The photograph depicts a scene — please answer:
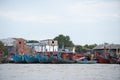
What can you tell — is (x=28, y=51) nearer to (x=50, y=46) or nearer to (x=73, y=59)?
(x=50, y=46)

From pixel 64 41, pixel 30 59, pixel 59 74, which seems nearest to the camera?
pixel 59 74

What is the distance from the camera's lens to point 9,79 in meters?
34.3

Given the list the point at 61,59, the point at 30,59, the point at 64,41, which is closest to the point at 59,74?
the point at 61,59

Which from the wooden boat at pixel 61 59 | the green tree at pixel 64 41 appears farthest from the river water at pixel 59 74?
the green tree at pixel 64 41

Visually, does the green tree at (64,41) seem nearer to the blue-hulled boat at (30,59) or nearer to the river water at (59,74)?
the blue-hulled boat at (30,59)

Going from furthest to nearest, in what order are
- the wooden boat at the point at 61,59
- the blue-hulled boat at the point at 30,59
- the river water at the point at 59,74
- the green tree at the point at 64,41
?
the green tree at the point at 64,41 → the blue-hulled boat at the point at 30,59 → the wooden boat at the point at 61,59 → the river water at the point at 59,74

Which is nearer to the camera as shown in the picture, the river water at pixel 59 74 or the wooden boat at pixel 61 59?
the river water at pixel 59 74

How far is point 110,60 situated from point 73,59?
26.1ft

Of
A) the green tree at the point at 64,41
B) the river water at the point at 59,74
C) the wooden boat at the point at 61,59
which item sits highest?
the green tree at the point at 64,41

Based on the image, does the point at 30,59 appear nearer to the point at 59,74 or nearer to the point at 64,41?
the point at 59,74

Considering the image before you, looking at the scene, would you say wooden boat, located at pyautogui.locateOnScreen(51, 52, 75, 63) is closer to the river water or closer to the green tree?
the river water

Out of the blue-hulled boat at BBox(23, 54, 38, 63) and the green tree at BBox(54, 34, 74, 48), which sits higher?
the green tree at BBox(54, 34, 74, 48)

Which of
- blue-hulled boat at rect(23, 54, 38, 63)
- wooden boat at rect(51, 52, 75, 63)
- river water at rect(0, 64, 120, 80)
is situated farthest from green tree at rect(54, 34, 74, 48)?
river water at rect(0, 64, 120, 80)

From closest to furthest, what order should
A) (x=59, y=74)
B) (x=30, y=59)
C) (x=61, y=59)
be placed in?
(x=59, y=74) → (x=61, y=59) → (x=30, y=59)
